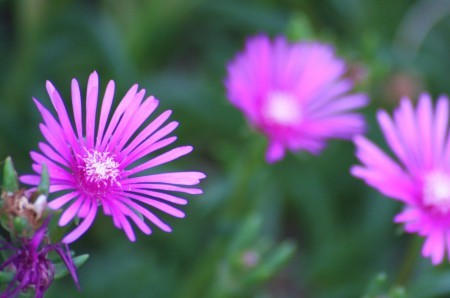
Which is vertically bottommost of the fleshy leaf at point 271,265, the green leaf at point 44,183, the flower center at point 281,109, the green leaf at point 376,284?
the green leaf at point 44,183

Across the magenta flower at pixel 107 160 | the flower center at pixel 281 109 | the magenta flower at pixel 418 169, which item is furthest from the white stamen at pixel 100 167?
the flower center at pixel 281 109

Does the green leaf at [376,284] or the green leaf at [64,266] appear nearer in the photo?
the green leaf at [64,266]

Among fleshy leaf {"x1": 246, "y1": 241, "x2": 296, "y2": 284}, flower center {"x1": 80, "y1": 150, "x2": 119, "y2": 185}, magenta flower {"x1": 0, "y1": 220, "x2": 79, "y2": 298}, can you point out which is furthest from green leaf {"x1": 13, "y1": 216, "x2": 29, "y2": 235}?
fleshy leaf {"x1": 246, "y1": 241, "x2": 296, "y2": 284}

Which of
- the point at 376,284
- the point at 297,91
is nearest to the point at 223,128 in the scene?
the point at 297,91

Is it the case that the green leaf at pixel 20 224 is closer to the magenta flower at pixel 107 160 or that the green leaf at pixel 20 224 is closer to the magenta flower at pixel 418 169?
the magenta flower at pixel 107 160

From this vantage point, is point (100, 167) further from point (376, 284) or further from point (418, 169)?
point (418, 169)

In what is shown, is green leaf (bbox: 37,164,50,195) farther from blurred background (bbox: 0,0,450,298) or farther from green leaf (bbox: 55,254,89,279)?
blurred background (bbox: 0,0,450,298)

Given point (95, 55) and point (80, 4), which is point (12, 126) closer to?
point (95, 55)
